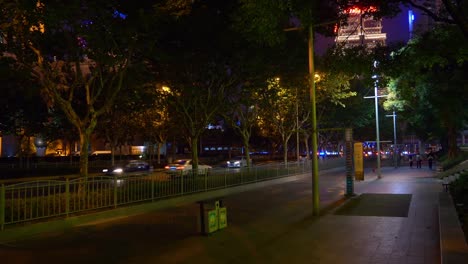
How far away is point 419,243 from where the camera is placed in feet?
32.0

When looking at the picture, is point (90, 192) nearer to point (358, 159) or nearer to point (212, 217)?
point (212, 217)

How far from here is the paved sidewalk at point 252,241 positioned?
868 cm

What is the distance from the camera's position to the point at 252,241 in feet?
33.7

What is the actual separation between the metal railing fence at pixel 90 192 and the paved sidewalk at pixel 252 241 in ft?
2.76

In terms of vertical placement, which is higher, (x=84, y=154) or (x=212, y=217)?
(x=84, y=154)

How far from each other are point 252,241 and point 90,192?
5426mm

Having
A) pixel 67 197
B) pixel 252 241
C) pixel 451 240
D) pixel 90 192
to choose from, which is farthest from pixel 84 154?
pixel 451 240

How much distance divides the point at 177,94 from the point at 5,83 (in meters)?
7.50

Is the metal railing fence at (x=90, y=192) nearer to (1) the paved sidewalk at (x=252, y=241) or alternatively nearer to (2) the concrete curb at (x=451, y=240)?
(1) the paved sidewalk at (x=252, y=241)

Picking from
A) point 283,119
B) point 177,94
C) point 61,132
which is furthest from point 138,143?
point 177,94

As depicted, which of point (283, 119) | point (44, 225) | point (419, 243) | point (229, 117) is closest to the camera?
point (419, 243)

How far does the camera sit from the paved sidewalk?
28.5 ft

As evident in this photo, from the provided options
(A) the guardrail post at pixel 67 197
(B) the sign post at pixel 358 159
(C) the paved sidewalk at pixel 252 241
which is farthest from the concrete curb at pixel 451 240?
(B) the sign post at pixel 358 159

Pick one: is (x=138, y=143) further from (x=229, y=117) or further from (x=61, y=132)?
(x=229, y=117)
